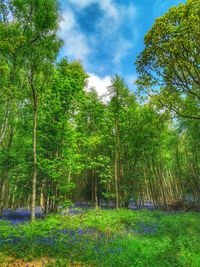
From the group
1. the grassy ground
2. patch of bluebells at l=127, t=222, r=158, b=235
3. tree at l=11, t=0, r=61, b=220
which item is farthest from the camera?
tree at l=11, t=0, r=61, b=220

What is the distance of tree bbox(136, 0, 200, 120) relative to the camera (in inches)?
465

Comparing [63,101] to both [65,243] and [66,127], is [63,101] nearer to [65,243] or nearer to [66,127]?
[66,127]

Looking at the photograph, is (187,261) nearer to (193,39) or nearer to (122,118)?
(193,39)

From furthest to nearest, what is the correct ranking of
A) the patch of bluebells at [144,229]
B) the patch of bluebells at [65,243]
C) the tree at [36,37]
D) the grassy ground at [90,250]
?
the tree at [36,37] → the patch of bluebells at [144,229] → the patch of bluebells at [65,243] → the grassy ground at [90,250]

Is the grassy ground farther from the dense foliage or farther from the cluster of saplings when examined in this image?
the cluster of saplings

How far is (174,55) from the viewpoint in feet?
43.4

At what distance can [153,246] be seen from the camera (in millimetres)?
7781

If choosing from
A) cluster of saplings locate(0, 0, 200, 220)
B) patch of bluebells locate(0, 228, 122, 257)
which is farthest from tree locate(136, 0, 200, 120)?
patch of bluebells locate(0, 228, 122, 257)

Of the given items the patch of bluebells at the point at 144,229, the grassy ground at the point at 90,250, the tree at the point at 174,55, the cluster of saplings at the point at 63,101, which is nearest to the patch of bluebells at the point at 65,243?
the grassy ground at the point at 90,250

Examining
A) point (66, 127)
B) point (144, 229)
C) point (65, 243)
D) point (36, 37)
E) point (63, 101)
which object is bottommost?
point (144, 229)

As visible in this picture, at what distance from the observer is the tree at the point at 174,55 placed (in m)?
11.8

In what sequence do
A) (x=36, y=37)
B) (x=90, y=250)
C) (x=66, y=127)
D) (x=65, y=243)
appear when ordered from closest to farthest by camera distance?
(x=90, y=250) → (x=65, y=243) → (x=36, y=37) → (x=66, y=127)

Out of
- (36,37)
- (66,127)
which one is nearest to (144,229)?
(66,127)

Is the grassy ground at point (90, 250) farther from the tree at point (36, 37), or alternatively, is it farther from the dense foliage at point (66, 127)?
the tree at point (36, 37)
